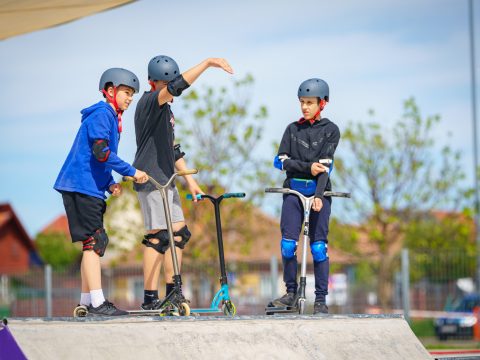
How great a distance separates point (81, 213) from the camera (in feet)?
22.8

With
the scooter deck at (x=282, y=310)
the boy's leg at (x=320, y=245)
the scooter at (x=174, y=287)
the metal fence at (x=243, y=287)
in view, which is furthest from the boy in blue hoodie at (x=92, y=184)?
the metal fence at (x=243, y=287)

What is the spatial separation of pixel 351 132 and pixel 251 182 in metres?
4.69

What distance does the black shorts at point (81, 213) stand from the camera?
6941 millimetres

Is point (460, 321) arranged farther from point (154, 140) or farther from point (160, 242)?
point (154, 140)

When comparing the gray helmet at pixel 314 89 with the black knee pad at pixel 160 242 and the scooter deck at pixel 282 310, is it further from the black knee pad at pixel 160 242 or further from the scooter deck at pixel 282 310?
the scooter deck at pixel 282 310

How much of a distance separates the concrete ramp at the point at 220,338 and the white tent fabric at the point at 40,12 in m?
3.10

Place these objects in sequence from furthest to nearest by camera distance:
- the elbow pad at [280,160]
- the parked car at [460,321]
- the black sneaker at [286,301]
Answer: the parked car at [460,321], the elbow pad at [280,160], the black sneaker at [286,301]

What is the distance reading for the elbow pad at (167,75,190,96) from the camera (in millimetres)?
7234

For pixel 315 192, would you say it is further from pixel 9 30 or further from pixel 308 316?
pixel 9 30

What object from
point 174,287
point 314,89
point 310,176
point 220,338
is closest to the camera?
point 220,338

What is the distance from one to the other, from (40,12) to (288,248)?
10.0ft

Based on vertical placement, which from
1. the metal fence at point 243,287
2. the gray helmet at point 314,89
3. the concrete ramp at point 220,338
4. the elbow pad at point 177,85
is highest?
the gray helmet at point 314,89

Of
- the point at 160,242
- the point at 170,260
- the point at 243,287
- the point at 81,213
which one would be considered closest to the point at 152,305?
the point at 170,260

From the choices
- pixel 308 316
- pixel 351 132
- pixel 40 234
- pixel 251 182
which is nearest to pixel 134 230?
pixel 251 182
